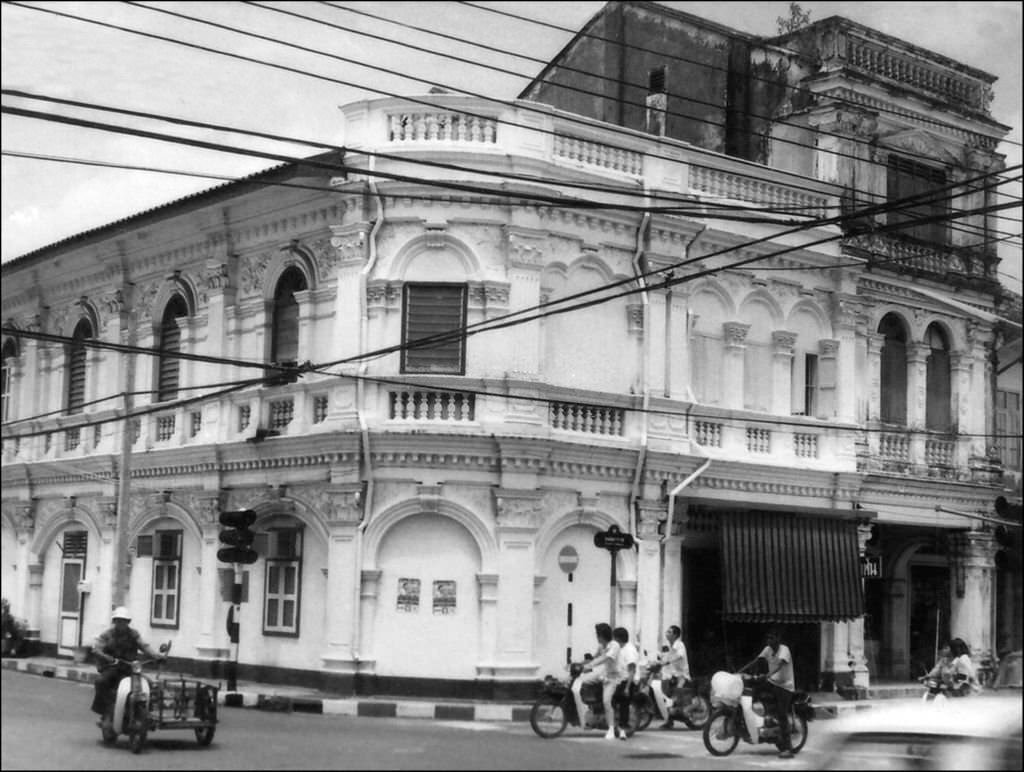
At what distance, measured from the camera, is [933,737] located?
7551 mm

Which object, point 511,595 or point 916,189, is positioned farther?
point 916,189

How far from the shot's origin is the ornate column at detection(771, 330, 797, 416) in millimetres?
27516

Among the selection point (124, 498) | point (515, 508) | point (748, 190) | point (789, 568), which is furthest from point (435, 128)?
point (789, 568)

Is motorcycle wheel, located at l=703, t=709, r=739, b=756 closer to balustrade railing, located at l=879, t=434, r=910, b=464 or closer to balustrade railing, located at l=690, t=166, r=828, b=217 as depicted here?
balustrade railing, located at l=690, t=166, r=828, b=217

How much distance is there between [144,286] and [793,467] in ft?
40.5

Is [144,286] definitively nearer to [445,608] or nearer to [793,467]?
[445,608]

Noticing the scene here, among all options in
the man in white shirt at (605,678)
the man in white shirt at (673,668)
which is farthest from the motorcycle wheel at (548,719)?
the man in white shirt at (673,668)

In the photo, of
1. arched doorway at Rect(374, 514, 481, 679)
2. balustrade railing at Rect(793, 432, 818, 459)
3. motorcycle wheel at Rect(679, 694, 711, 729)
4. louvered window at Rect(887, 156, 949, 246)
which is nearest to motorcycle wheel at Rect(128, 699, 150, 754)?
arched doorway at Rect(374, 514, 481, 679)

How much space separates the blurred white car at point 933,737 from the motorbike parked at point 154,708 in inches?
376

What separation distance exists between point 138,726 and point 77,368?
57.9 feet

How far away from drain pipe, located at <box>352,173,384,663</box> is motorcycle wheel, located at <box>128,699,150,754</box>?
735cm

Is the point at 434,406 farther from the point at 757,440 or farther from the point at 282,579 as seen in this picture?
the point at 757,440

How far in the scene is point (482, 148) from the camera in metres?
23.6

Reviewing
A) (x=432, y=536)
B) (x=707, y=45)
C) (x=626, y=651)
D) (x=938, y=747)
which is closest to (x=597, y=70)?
(x=707, y=45)
